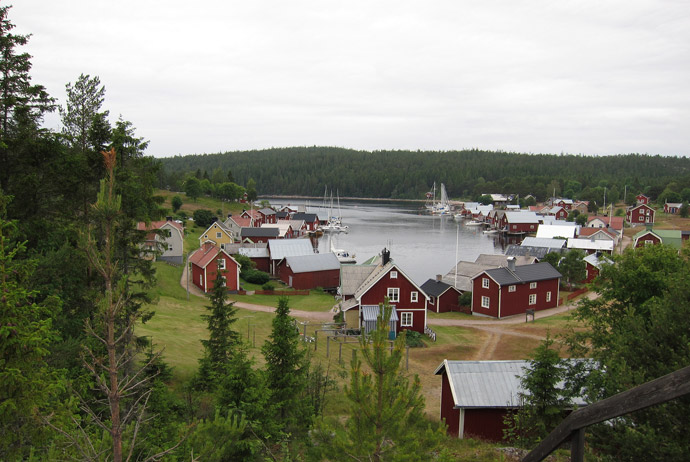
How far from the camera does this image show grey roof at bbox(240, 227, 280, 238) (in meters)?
66.4

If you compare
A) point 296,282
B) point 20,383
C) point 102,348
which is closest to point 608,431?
point 20,383

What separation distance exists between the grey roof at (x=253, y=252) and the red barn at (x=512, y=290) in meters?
23.8

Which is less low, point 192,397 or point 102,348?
point 102,348

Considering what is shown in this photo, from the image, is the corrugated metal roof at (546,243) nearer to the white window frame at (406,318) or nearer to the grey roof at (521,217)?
the grey roof at (521,217)

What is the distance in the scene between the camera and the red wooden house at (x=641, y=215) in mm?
94125

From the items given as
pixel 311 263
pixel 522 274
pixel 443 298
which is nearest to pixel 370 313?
pixel 443 298

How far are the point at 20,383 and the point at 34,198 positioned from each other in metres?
10.5

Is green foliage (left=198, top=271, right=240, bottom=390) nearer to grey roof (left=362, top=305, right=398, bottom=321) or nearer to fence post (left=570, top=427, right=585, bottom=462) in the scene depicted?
fence post (left=570, top=427, right=585, bottom=462)

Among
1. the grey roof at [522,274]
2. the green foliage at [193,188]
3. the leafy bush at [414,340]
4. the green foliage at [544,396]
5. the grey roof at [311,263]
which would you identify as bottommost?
the leafy bush at [414,340]

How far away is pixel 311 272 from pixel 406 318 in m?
16.1

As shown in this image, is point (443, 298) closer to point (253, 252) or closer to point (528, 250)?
point (253, 252)

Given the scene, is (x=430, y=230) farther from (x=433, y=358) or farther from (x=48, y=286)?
(x=48, y=286)

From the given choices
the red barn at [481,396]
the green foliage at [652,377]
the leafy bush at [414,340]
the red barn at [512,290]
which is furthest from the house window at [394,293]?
the green foliage at [652,377]

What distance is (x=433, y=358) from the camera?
2706 cm
